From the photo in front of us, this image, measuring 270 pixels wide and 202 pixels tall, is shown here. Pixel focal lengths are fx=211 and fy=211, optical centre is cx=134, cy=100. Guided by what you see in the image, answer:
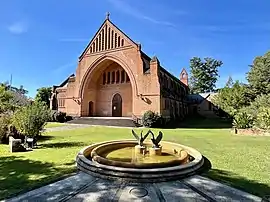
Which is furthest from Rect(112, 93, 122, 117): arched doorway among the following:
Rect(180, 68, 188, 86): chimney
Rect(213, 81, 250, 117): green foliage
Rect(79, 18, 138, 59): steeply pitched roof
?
Rect(180, 68, 188, 86): chimney

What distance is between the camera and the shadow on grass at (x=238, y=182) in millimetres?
4946

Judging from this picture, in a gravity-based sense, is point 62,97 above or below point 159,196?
above

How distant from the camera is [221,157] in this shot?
Answer: 28.2 feet

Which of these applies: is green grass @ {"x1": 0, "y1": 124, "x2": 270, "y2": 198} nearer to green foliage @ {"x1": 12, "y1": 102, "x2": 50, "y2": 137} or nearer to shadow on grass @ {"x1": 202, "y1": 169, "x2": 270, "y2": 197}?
shadow on grass @ {"x1": 202, "y1": 169, "x2": 270, "y2": 197}

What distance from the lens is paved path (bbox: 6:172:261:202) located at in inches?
171

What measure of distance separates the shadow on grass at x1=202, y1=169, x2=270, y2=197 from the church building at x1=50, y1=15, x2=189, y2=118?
67.1ft

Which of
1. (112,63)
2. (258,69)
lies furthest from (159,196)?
(258,69)

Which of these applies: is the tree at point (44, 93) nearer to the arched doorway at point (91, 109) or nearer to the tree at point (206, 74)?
the arched doorway at point (91, 109)

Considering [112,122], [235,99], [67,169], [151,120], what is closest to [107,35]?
[112,122]

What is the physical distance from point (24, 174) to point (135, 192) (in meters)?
3.64

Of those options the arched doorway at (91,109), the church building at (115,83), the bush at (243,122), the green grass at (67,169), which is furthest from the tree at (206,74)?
the green grass at (67,169)

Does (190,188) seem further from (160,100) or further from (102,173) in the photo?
(160,100)

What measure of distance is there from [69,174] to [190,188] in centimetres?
332

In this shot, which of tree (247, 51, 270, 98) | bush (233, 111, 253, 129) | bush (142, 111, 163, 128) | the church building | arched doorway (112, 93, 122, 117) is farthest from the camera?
arched doorway (112, 93, 122, 117)
